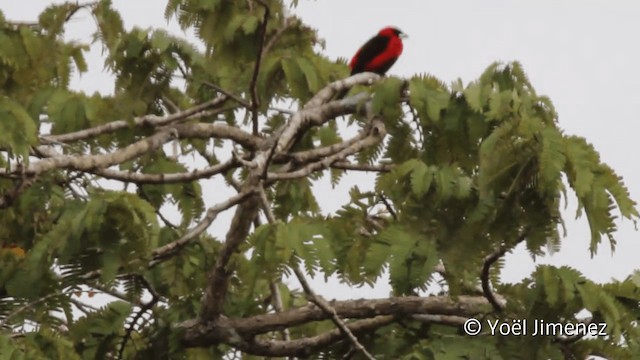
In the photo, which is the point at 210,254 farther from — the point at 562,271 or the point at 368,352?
the point at 562,271

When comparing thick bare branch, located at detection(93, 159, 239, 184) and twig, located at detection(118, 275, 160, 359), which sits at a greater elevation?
thick bare branch, located at detection(93, 159, 239, 184)

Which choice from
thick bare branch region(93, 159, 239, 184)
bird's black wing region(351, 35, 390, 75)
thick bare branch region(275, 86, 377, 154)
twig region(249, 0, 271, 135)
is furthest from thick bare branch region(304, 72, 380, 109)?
bird's black wing region(351, 35, 390, 75)

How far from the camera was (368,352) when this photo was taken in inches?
230

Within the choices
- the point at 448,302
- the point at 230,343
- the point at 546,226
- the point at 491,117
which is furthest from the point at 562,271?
the point at 230,343

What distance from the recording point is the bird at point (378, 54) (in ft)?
33.4

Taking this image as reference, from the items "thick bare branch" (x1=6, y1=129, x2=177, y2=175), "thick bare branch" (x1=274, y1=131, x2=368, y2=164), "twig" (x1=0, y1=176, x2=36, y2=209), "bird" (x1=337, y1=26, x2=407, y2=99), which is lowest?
"twig" (x1=0, y1=176, x2=36, y2=209)

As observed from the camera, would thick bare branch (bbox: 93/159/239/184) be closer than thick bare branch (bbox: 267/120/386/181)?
Yes

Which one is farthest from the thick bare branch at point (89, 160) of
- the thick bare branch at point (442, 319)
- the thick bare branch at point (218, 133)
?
the thick bare branch at point (442, 319)

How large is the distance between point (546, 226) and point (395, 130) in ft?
4.17

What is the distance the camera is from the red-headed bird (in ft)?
33.4

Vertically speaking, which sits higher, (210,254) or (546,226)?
(210,254)

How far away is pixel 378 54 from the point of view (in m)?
10.3

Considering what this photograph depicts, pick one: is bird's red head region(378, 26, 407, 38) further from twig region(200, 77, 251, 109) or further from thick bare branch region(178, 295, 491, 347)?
thick bare branch region(178, 295, 491, 347)

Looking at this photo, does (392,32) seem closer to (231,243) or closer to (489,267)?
(231,243)
